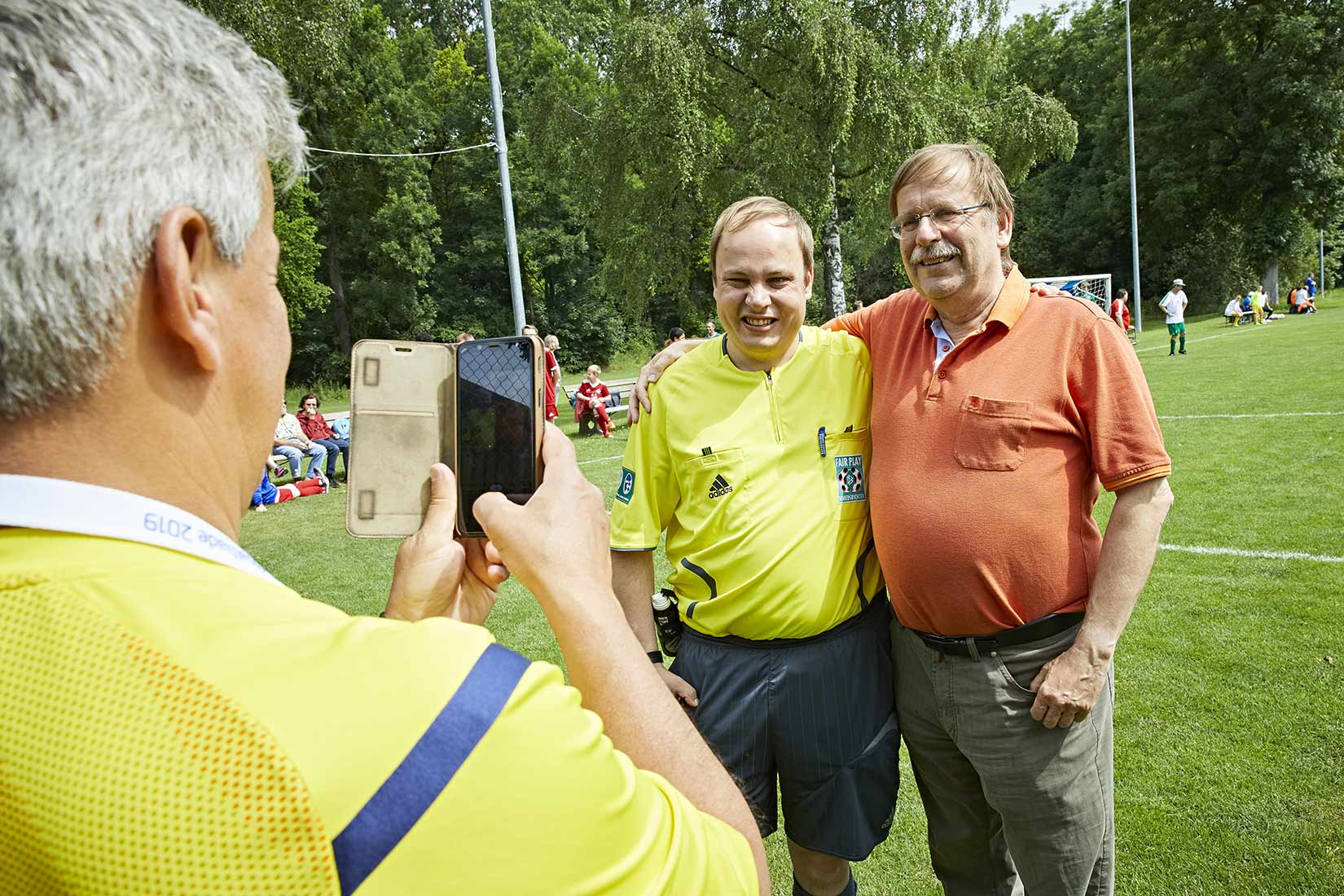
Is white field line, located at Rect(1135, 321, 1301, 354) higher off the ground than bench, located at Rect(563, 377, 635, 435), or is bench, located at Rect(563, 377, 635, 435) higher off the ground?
white field line, located at Rect(1135, 321, 1301, 354)

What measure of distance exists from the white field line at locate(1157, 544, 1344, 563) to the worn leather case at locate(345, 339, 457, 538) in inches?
256

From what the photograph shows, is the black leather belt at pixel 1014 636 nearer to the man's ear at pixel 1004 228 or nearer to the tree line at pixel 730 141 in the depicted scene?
the man's ear at pixel 1004 228

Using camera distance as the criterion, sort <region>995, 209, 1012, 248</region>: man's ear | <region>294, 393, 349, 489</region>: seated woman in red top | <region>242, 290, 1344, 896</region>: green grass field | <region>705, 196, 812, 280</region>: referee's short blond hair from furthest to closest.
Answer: <region>294, 393, 349, 489</region>: seated woman in red top, <region>242, 290, 1344, 896</region>: green grass field, <region>705, 196, 812, 280</region>: referee's short blond hair, <region>995, 209, 1012, 248</region>: man's ear

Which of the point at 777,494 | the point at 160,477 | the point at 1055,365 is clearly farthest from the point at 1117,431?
the point at 160,477

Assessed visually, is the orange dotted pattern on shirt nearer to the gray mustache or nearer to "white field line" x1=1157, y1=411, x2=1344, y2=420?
the gray mustache

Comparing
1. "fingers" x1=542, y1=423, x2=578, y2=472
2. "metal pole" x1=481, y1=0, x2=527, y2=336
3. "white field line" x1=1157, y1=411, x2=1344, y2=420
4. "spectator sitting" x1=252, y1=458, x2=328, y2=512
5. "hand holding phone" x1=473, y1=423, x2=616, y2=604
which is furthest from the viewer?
"metal pole" x1=481, y1=0, x2=527, y2=336

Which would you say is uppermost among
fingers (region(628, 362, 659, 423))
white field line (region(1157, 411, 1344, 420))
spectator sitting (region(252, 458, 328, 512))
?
fingers (region(628, 362, 659, 423))

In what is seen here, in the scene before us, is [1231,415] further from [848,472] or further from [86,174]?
[86,174]

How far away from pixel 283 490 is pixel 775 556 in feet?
38.0

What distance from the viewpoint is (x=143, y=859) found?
60 centimetres

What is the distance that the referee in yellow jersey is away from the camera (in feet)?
8.55

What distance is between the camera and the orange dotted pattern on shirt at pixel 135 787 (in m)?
0.60

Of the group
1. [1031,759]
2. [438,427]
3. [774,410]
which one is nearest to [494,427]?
[438,427]

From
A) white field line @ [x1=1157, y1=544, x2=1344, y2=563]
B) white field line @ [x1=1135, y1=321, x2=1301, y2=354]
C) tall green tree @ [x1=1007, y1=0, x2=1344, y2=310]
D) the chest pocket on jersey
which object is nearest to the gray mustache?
the chest pocket on jersey
